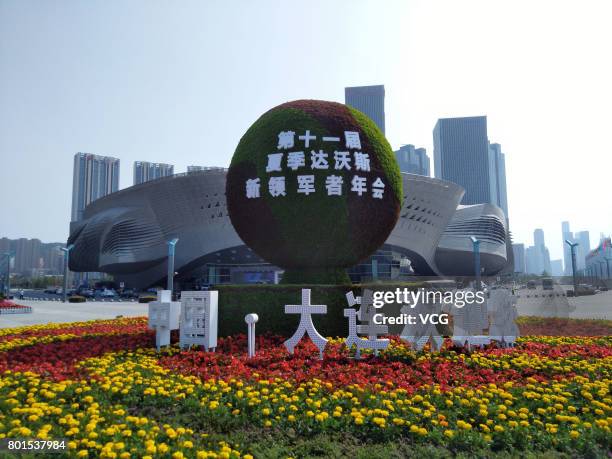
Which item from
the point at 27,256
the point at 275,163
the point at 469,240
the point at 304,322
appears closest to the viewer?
the point at 304,322

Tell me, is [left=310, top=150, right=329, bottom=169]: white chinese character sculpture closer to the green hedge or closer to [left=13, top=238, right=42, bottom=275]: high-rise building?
the green hedge

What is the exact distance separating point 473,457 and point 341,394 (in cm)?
186

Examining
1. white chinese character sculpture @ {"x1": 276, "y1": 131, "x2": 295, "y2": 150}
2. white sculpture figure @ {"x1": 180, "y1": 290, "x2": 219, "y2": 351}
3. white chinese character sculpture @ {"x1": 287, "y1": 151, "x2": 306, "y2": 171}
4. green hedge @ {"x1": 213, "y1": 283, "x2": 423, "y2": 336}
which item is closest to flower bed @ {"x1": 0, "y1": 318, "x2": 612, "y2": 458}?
white sculpture figure @ {"x1": 180, "y1": 290, "x2": 219, "y2": 351}

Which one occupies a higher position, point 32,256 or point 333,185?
point 32,256

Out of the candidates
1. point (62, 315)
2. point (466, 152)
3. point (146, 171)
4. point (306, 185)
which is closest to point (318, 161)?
point (306, 185)

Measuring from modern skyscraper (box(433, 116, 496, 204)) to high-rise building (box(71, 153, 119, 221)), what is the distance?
443 feet

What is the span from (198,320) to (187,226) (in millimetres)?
44056

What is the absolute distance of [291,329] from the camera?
1030cm

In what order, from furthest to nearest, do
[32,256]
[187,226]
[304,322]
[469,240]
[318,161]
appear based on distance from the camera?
[32,256] < [469,240] < [187,226] < [318,161] < [304,322]

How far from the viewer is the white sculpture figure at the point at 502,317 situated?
29.5 feet

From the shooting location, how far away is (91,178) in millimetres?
149375

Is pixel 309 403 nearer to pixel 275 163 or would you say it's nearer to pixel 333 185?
pixel 333 185

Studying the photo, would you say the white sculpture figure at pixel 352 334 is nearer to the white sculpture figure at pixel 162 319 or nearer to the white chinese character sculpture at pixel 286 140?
the white sculpture figure at pixel 162 319

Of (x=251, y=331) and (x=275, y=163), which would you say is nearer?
(x=251, y=331)
